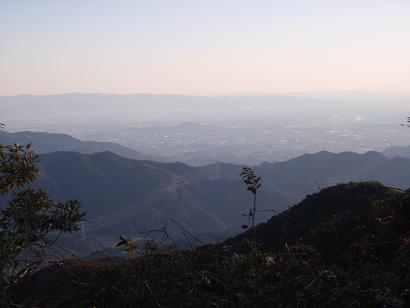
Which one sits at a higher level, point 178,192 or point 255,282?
point 255,282

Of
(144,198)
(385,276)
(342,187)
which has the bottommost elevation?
(144,198)

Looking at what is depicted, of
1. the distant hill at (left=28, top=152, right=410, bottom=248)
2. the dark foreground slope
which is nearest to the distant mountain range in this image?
the distant hill at (left=28, top=152, right=410, bottom=248)

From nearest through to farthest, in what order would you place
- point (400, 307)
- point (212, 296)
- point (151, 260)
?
1. point (400, 307)
2. point (212, 296)
3. point (151, 260)

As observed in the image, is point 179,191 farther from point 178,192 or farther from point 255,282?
point 255,282

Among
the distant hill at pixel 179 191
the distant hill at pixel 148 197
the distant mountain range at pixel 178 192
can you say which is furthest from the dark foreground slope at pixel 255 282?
the distant mountain range at pixel 178 192

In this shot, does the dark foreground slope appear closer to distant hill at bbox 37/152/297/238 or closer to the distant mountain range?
distant hill at bbox 37/152/297/238

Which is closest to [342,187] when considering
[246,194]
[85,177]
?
[246,194]

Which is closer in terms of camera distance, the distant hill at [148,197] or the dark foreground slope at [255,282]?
the dark foreground slope at [255,282]

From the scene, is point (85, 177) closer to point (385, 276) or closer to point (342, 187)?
point (342, 187)

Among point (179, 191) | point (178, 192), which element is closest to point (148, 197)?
point (178, 192)

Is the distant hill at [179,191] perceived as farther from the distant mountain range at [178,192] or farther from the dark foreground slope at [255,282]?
the dark foreground slope at [255,282]

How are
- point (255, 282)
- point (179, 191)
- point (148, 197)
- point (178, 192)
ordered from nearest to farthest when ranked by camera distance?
point (255, 282)
point (148, 197)
point (178, 192)
point (179, 191)
